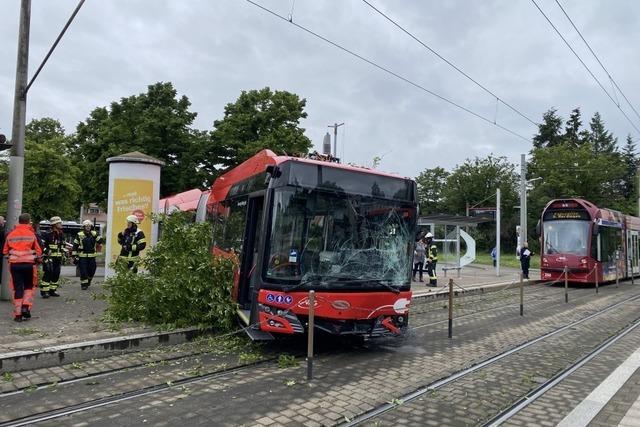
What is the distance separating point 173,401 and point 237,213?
4.21 metres

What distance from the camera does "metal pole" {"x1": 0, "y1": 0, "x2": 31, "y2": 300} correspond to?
35.3 ft

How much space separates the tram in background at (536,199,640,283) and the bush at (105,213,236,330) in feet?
53.7

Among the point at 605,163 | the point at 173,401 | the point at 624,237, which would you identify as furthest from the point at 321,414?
the point at 605,163

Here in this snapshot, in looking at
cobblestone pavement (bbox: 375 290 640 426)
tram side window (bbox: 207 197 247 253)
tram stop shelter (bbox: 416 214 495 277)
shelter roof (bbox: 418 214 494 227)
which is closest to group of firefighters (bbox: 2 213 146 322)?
tram side window (bbox: 207 197 247 253)

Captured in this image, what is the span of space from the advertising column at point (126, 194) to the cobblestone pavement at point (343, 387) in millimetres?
8869

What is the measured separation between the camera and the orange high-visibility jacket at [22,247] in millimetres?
8595

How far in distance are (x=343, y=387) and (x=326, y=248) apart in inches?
79.0

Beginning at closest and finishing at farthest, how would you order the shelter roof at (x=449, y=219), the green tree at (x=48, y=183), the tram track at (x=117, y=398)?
the tram track at (x=117, y=398) < the shelter roof at (x=449, y=219) < the green tree at (x=48, y=183)

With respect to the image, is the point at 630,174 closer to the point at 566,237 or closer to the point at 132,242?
the point at 566,237

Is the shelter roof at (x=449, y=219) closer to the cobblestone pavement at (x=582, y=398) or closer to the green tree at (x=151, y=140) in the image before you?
the cobblestone pavement at (x=582, y=398)

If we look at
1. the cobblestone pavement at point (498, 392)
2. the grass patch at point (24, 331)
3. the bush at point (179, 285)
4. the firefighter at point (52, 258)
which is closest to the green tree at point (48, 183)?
the firefighter at point (52, 258)

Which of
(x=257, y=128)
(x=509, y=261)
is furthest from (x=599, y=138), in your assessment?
(x=257, y=128)

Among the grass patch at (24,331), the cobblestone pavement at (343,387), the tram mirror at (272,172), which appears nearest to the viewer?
the cobblestone pavement at (343,387)

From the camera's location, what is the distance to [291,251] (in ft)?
23.5
